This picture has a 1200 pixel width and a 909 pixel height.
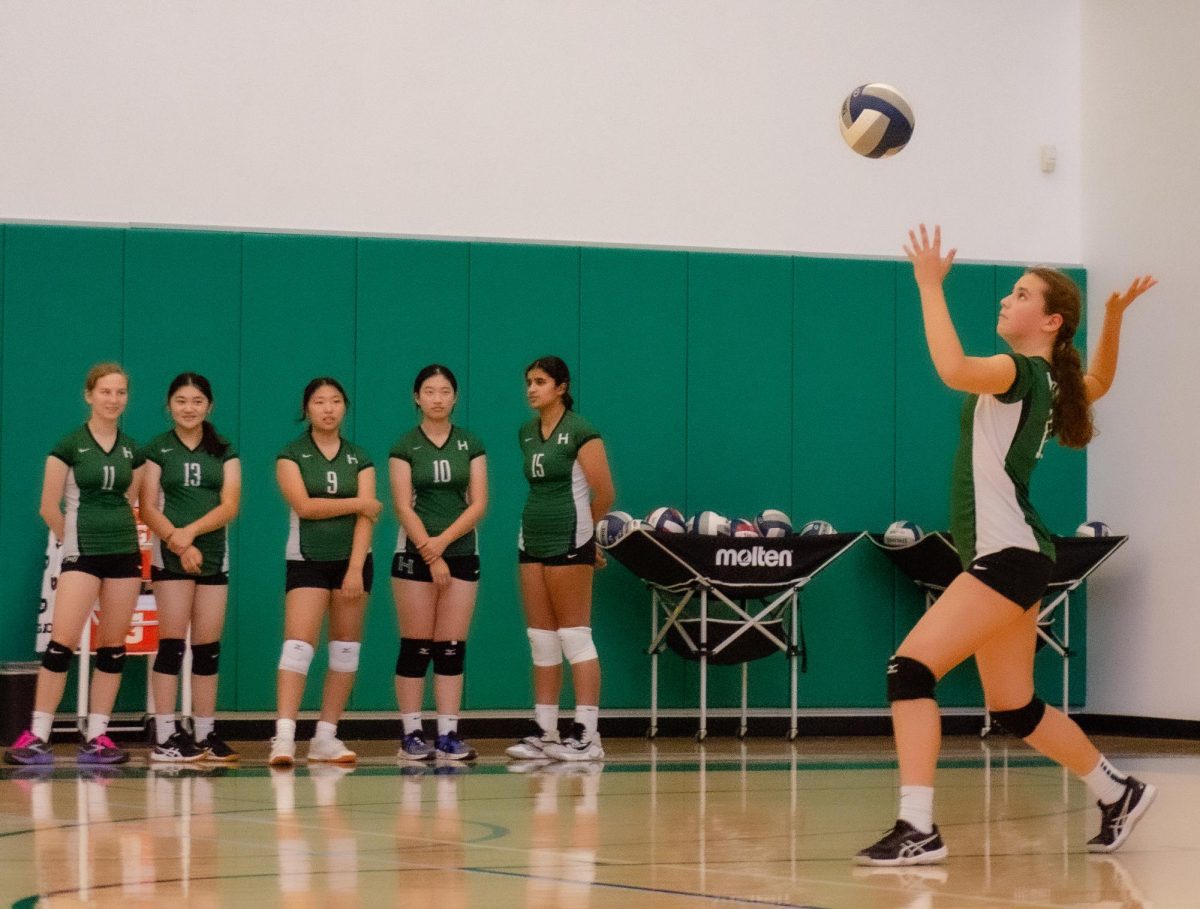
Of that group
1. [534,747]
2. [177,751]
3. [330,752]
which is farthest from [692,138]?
[177,751]

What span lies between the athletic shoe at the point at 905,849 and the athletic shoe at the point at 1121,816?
0.67m

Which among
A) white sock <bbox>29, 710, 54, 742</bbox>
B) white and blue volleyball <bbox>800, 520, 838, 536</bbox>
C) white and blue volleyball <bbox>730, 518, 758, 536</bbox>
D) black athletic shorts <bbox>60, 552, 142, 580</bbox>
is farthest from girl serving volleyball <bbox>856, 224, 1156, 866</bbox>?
white and blue volleyball <bbox>800, 520, 838, 536</bbox>

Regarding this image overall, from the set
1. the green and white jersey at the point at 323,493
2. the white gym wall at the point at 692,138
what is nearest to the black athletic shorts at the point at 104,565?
the green and white jersey at the point at 323,493

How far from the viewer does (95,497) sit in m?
8.56

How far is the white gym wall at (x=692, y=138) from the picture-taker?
10.9 meters

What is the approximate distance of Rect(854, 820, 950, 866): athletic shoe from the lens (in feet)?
15.8

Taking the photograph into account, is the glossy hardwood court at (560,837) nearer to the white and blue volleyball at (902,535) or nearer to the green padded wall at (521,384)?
the green padded wall at (521,384)

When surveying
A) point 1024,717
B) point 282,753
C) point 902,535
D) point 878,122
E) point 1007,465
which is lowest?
point 282,753

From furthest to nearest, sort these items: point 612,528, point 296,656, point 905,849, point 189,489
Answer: point 612,528 < point 189,489 < point 296,656 < point 905,849

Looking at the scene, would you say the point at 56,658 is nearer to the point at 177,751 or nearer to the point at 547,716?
the point at 177,751

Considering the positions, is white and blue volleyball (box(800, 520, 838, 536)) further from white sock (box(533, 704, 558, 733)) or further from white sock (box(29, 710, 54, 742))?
white sock (box(29, 710, 54, 742))

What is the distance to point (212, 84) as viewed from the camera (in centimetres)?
1098

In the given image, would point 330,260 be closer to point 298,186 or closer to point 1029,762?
point 298,186

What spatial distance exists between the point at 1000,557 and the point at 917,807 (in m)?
0.76
